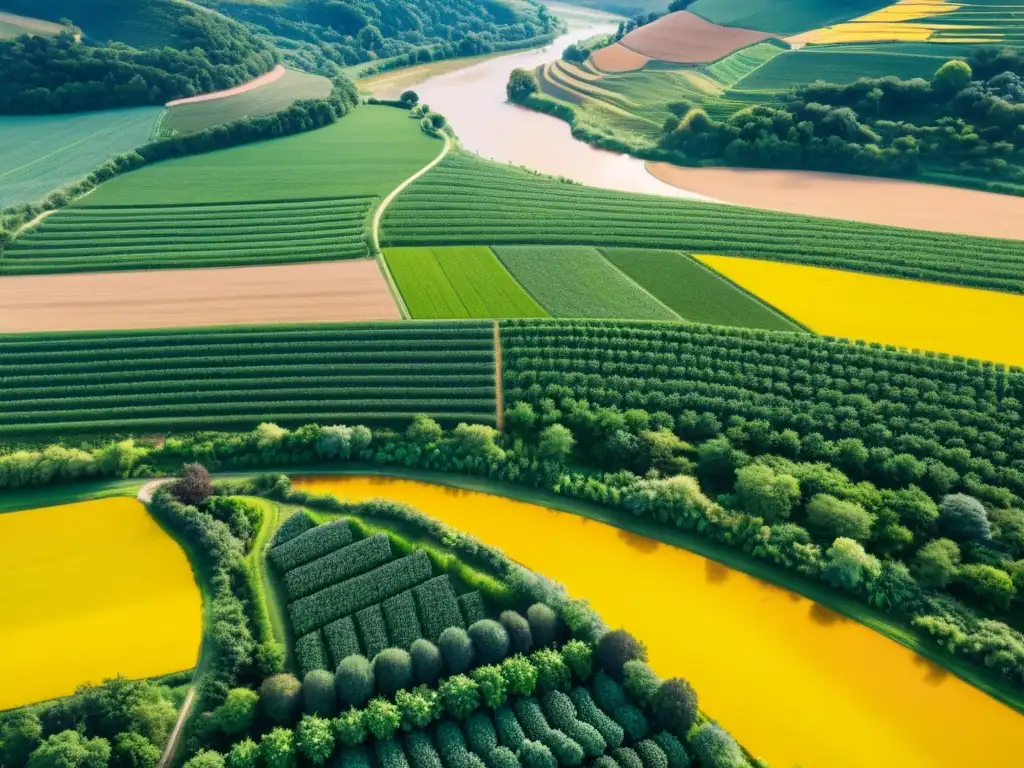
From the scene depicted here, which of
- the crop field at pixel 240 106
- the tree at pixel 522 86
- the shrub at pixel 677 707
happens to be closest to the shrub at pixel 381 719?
the shrub at pixel 677 707

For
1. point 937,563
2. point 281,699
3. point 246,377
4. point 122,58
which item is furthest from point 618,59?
point 281,699

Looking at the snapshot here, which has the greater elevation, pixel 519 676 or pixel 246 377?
pixel 246 377

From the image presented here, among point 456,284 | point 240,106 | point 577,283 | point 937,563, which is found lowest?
point 937,563

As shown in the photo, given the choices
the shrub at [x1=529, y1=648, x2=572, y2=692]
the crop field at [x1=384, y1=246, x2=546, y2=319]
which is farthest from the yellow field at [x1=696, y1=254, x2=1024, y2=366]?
the shrub at [x1=529, y1=648, x2=572, y2=692]

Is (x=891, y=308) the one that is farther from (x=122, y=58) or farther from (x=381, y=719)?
(x=122, y=58)

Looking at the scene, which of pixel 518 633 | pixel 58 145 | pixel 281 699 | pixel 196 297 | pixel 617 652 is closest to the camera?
pixel 281 699

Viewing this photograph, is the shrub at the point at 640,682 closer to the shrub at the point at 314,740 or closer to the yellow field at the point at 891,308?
the shrub at the point at 314,740
